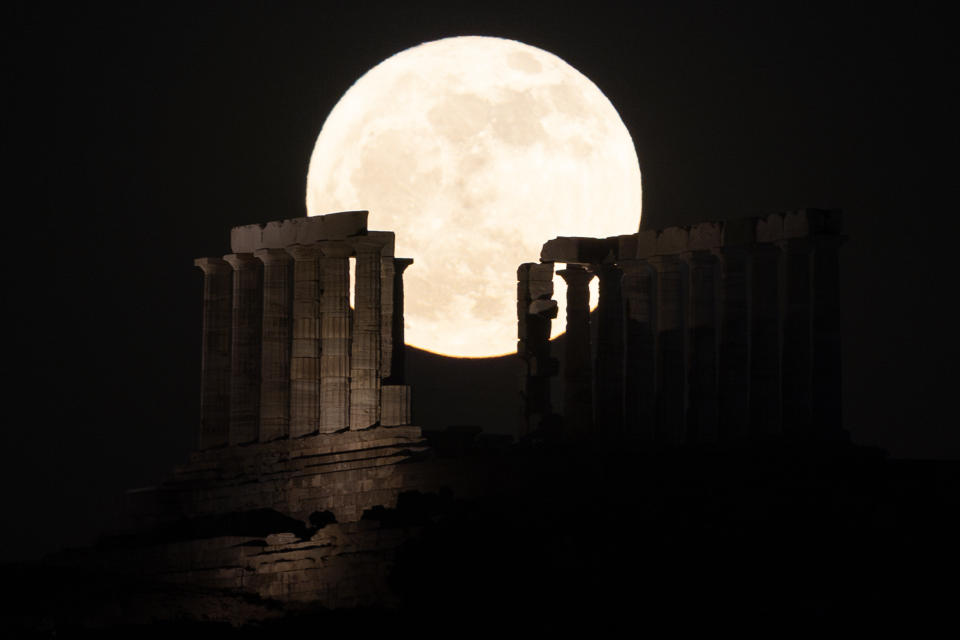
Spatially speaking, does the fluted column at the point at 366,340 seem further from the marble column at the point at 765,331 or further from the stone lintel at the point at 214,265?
the marble column at the point at 765,331

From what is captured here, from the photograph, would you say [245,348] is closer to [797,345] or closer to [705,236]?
[705,236]

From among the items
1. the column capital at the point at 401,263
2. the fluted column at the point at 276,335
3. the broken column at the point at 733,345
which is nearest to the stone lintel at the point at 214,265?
the fluted column at the point at 276,335

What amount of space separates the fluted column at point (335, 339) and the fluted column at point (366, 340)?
58 centimetres

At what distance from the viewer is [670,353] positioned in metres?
109

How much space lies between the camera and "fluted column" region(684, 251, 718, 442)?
350 feet

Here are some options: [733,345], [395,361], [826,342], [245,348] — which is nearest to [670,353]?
[733,345]

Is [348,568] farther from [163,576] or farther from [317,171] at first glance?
[317,171]

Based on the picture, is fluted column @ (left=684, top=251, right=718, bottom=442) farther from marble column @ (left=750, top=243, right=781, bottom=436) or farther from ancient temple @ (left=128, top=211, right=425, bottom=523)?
ancient temple @ (left=128, top=211, right=425, bottom=523)

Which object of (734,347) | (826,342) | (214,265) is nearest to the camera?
(826,342)

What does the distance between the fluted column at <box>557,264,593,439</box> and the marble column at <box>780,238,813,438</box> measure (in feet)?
31.7

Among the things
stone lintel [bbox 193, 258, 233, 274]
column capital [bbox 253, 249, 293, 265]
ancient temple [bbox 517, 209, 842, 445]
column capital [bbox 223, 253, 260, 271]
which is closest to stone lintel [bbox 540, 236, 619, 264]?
ancient temple [bbox 517, 209, 842, 445]

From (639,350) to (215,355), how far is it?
1724 centimetres

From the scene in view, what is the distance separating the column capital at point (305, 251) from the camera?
357ft

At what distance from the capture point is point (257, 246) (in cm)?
11088
